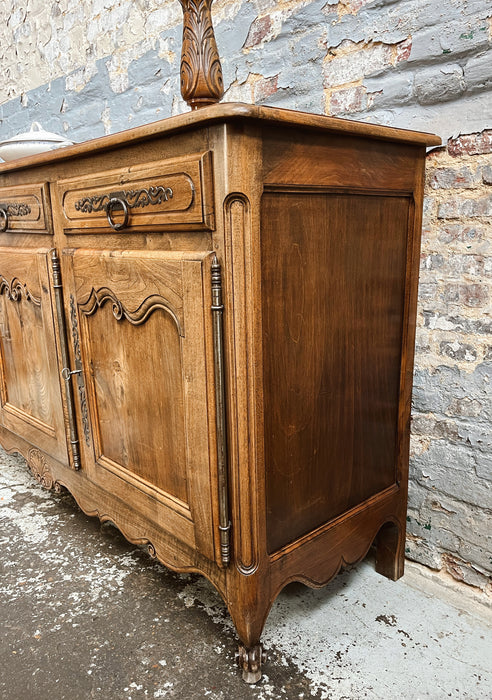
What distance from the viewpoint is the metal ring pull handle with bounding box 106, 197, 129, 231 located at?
4.18 feet

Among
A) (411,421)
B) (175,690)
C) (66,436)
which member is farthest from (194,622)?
(411,421)

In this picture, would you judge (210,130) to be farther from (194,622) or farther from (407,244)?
(194,622)

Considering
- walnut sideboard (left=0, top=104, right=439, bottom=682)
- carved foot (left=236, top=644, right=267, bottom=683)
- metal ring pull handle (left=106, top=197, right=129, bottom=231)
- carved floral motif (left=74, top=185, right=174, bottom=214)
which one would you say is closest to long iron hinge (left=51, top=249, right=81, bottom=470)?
walnut sideboard (left=0, top=104, right=439, bottom=682)

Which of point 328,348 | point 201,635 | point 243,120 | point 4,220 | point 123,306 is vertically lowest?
point 201,635

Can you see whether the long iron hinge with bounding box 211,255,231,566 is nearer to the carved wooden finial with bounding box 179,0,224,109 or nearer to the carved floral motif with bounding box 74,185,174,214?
the carved floral motif with bounding box 74,185,174,214

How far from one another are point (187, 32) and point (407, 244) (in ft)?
2.47

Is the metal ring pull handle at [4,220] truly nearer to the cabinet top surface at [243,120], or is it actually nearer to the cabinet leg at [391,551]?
the cabinet top surface at [243,120]

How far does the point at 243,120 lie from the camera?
996mm

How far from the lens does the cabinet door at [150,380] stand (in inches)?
46.6

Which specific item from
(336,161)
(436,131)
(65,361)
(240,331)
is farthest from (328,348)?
(65,361)

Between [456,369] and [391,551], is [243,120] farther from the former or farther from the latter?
[391,551]

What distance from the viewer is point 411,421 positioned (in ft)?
5.29

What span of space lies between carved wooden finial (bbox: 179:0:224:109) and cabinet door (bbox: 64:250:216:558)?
347 millimetres

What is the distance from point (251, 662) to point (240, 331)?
80 centimetres
